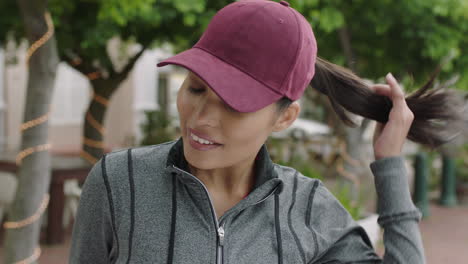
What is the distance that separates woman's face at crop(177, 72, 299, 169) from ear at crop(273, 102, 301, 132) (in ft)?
0.15

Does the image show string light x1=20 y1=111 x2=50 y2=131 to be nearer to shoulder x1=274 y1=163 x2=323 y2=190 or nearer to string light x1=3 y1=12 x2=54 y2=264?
string light x1=3 y1=12 x2=54 y2=264

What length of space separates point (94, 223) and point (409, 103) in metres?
0.96

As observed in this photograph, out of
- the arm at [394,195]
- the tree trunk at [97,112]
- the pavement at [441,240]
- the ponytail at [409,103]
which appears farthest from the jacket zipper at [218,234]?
the tree trunk at [97,112]

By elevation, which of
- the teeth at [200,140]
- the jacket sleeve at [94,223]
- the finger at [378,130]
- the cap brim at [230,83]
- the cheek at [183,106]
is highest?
the cap brim at [230,83]

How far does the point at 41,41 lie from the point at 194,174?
267 cm

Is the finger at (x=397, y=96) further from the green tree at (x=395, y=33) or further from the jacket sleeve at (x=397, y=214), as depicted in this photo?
the green tree at (x=395, y=33)

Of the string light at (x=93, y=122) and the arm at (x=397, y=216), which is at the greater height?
the arm at (x=397, y=216)

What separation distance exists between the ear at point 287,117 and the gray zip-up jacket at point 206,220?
0.13 m

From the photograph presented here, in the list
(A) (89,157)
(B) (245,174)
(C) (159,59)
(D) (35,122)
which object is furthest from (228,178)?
(A) (89,157)

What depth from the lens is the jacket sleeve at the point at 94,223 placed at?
1.37m

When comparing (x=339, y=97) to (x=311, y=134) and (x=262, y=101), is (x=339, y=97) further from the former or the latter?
(x=311, y=134)

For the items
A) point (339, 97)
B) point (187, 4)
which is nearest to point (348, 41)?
point (187, 4)

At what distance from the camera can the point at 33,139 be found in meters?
3.73

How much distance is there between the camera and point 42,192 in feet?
12.4
